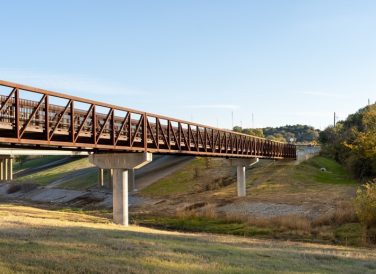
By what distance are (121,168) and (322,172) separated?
52.3 meters

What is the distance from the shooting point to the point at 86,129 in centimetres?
3228

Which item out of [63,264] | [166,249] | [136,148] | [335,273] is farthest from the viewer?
[136,148]

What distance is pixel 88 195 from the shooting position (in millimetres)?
71625

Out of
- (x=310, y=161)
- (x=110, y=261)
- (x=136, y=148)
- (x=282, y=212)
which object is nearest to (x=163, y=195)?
(x=282, y=212)

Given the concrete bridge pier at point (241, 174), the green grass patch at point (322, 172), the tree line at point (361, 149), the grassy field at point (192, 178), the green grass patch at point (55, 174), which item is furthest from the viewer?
the green grass patch at point (55, 174)

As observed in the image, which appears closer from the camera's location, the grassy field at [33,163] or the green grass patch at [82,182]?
the green grass patch at [82,182]

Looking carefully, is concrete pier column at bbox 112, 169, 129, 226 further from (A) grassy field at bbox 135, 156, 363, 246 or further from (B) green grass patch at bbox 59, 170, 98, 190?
(B) green grass patch at bbox 59, 170, 98, 190

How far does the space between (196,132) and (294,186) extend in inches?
937

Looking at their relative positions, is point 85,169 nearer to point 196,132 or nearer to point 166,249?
point 196,132

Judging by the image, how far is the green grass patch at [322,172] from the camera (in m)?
72.4

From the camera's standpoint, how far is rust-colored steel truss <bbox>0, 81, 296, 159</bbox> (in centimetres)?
2427

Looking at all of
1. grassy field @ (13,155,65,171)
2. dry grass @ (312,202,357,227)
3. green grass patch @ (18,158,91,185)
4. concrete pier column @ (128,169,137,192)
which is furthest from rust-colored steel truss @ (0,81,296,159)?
grassy field @ (13,155,65,171)

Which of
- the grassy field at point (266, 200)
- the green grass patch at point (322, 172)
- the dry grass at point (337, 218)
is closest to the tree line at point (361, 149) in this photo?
the green grass patch at point (322, 172)

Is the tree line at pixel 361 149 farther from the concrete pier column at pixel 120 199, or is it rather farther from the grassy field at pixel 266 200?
the concrete pier column at pixel 120 199
